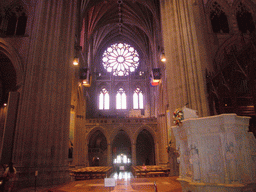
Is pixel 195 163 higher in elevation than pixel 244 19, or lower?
lower

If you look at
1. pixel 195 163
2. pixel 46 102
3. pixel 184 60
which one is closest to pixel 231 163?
pixel 195 163

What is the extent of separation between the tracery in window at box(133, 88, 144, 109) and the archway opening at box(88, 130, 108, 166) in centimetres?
676

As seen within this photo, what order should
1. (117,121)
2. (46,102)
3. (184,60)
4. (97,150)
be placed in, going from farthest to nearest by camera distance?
(97,150)
(117,121)
(184,60)
(46,102)

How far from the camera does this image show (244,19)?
46.6 feet

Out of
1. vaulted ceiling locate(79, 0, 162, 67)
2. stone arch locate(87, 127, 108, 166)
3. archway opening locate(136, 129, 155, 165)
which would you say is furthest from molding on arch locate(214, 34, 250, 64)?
archway opening locate(136, 129, 155, 165)

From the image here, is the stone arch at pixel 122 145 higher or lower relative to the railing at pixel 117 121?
lower

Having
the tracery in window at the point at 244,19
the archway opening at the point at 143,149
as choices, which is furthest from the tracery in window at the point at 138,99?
the tracery in window at the point at 244,19

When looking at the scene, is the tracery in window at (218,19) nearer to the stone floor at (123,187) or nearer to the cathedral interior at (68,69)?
the cathedral interior at (68,69)

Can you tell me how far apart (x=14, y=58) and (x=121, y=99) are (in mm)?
19671

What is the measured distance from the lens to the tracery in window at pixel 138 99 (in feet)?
102

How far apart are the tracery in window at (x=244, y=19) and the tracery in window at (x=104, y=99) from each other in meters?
20.9

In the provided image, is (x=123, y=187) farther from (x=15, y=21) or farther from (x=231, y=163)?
(x=15, y=21)

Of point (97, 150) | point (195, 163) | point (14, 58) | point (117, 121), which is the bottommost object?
point (195, 163)

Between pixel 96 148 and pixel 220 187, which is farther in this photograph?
pixel 96 148
